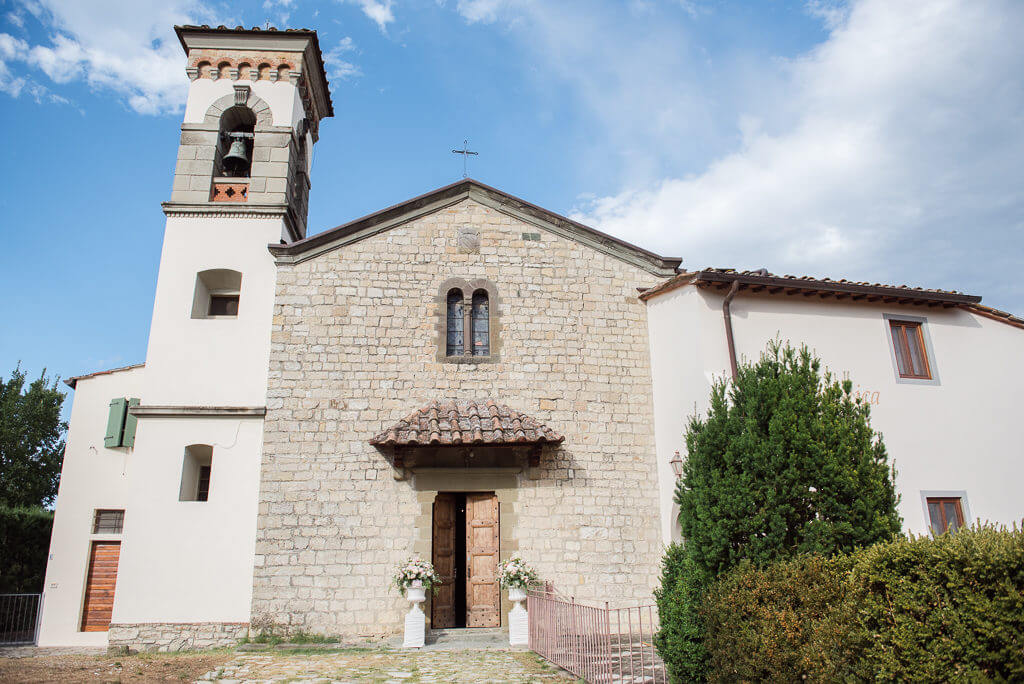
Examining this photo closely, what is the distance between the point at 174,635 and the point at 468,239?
7913mm

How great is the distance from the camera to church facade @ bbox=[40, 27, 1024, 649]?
10.1 meters

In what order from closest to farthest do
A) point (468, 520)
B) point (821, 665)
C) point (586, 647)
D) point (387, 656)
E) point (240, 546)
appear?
point (821, 665) < point (586, 647) < point (387, 656) < point (240, 546) < point (468, 520)

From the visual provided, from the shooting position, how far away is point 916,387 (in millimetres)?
10727

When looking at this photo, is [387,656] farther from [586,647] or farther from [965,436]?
[965,436]

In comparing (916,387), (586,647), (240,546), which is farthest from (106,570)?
(916,387)

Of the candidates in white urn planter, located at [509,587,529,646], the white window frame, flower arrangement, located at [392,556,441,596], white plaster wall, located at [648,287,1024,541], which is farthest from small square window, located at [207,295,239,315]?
the white window frame

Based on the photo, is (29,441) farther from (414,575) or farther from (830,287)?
(830,287)

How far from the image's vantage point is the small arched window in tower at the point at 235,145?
12570 mm

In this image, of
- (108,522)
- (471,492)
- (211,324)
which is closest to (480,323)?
(471,492)

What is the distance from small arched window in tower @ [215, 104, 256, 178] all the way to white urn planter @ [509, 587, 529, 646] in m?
9.39

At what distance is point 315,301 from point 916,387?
10128 millimetres

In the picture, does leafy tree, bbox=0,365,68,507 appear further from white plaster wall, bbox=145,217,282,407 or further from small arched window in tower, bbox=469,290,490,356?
small arched window in tower, bbox=469,290,490,356

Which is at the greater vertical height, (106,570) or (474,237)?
(474,237)

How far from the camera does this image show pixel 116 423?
1177cm
